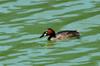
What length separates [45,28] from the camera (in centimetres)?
2217

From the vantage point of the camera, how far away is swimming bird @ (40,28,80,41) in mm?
20944

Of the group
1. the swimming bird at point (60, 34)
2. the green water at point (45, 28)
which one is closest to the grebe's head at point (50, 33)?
the swimming bird at point (60, 34)

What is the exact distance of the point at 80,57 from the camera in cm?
1773

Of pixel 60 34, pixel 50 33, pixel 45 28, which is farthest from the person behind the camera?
pixel 45 28

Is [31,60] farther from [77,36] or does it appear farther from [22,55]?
[77,36]

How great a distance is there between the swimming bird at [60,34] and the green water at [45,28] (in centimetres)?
22

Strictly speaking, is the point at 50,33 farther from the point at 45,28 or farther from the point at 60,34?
the point at 45,28

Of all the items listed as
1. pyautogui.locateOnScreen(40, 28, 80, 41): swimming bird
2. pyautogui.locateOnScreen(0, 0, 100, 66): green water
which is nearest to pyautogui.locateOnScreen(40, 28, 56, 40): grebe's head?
pyautogui.locateOnScreen(40, 28, 80, 41): swimming bird

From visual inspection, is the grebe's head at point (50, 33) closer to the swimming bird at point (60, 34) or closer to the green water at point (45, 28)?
the swimming bird at point (60, 34)

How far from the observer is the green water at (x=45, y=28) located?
1778 centimetres

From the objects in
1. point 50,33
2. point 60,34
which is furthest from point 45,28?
point 60,34

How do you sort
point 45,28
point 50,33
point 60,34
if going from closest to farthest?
1. point 60,34
2. point 50,33
3. point 45,28

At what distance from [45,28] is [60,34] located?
119 cm

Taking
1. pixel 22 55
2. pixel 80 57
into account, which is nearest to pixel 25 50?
pixel 22 55
